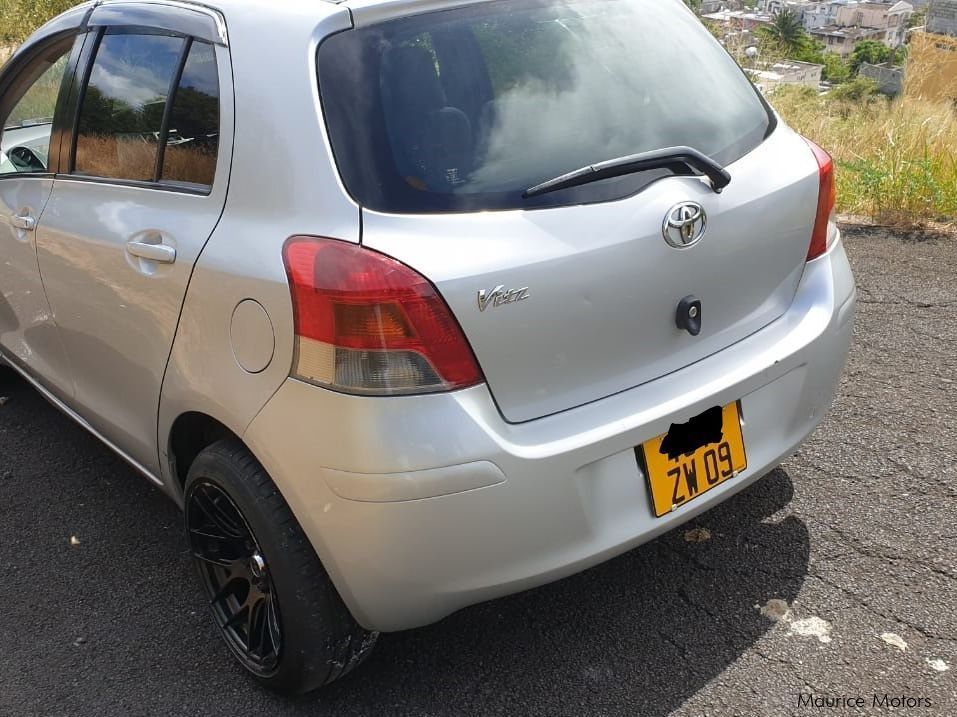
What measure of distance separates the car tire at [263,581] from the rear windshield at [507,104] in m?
0.75

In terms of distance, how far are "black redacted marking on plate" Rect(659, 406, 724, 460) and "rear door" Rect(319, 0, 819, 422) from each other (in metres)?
0.14

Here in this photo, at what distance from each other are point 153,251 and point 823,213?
176 cm

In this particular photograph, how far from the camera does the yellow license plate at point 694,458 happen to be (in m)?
2.15

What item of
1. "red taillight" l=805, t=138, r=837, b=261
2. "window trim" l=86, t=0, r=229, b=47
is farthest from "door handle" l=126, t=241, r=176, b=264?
"red taillight" l=805, t=138, r=837, b=261

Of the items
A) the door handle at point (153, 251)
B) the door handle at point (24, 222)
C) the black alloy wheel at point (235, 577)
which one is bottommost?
the black alloy wheel at point (235, 577)

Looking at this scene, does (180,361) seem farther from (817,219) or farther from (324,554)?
(817,219)

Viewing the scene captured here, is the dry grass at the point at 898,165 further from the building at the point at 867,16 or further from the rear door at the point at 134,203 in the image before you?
the building at the point at 867,16

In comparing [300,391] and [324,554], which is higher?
[300,391]

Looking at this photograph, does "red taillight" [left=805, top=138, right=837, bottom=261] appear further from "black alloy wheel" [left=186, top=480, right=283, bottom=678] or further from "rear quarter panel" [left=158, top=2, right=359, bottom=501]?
"black alloy wheel" [left=186, top=480, right=283, bottom=678]

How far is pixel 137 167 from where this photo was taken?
8.70 feet

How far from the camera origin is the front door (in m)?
3.08


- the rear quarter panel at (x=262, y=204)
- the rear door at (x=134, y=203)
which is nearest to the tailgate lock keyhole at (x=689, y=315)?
the rear quarter panel at (x=262, y=204)

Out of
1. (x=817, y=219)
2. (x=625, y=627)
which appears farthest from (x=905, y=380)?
(x=625, y=627)

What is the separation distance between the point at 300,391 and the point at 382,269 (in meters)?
0.32
